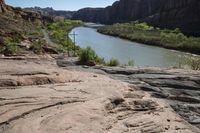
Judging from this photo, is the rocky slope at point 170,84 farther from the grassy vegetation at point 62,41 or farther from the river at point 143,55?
the grassy vegetation at point 62,41

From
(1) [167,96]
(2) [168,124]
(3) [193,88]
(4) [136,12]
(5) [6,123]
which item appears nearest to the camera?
(5) [6,123]

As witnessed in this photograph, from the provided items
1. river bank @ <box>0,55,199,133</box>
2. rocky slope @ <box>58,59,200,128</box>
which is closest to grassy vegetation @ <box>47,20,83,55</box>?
rocky slope @ <box>58,59,200,128</box>

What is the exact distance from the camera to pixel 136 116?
1602cm

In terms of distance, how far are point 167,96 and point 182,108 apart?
146cm

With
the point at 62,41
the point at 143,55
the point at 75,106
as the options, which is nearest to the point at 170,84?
the point at 75,106

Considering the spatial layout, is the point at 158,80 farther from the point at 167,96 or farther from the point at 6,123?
the point at 6,123

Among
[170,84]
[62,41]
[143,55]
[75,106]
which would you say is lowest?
[143,55]

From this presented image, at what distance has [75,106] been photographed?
15.5 meters

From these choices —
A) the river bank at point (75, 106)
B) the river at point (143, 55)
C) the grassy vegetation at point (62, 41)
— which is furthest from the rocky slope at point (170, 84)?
the grassy vegetation at point (62, 41)

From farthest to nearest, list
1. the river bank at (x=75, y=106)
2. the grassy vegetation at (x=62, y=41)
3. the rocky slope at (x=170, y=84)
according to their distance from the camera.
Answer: the grassy vegetation at (x=62, y=41)
the rocky slope at (x=170, y=84)
the river bank at (x=75, y=106)

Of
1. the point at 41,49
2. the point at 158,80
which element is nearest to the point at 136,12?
the point at 41,49

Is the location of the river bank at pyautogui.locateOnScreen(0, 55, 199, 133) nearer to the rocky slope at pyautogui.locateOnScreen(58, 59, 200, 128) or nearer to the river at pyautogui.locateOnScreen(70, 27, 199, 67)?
the rocky slope at pyautogui.locateOnScreen(58, 59, 200, 128)

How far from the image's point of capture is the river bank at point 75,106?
44.8 feet

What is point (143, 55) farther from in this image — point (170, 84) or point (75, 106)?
point (75, 106)
